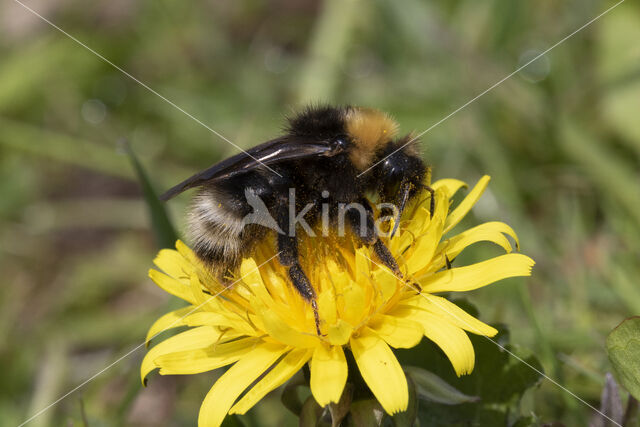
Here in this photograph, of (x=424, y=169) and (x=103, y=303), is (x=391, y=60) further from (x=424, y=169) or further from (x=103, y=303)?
(x=424, y=169)

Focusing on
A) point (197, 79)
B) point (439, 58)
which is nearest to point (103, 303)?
point (197, 79)

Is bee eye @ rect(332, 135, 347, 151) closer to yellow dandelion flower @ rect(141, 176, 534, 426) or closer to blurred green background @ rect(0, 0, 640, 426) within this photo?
yellow dandelion flower @ rect(141, 176, 534, 426)

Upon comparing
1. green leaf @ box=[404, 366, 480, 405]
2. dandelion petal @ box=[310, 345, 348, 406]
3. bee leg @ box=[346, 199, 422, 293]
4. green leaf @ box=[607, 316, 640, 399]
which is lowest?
green leaf @ box=[607, 316, 640, 399]

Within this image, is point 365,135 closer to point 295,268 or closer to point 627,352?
point 295,268

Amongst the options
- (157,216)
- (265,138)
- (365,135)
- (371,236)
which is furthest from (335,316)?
(265,138)

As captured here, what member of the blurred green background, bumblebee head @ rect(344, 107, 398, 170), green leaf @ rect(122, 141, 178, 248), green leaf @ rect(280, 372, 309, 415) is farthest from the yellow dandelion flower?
green leaf @ rect(122, 141, 178, 248)

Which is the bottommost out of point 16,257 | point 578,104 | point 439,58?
point 578,104
